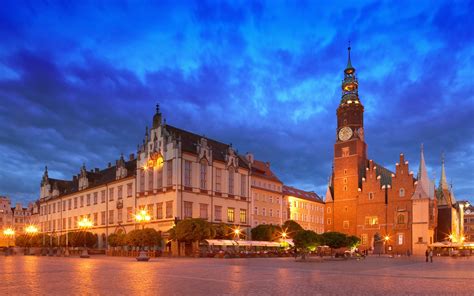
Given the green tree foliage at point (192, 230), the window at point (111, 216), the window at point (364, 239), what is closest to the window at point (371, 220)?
the window at point (364, 239)

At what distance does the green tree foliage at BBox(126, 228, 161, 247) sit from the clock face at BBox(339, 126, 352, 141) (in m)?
56.8

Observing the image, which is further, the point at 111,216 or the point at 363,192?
the point at 363,192

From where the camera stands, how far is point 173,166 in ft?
212

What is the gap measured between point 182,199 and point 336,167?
169ft

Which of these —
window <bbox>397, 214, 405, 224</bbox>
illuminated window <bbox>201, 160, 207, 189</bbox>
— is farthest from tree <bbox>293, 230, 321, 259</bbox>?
window <bbox>397, 214, 405, 224</bbox>

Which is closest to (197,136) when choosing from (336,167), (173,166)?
(173,166)

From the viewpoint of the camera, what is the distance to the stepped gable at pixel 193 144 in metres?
66.7

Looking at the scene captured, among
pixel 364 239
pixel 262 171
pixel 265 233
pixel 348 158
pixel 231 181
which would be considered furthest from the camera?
pixel 348 158

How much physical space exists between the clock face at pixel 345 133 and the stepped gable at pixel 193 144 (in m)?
35.0

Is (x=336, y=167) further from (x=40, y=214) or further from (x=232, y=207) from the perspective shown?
(x=40, y=214)

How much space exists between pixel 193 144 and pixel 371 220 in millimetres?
47315

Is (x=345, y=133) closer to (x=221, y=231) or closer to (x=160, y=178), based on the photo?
(x=221, y=231)

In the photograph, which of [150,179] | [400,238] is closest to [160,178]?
[150,179]

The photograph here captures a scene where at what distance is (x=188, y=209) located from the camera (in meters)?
64.6
